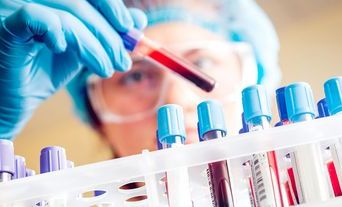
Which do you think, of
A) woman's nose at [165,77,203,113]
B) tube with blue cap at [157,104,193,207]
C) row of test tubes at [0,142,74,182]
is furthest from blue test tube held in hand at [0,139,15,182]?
woman's nose at [165,77,203,113]

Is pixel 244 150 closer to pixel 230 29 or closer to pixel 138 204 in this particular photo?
pixel 138 204

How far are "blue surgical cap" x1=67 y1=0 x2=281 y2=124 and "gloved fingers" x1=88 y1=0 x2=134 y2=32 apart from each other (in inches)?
4.0

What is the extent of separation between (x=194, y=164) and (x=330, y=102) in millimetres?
146

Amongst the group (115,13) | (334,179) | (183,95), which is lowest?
(334,179)

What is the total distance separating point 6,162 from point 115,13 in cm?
38

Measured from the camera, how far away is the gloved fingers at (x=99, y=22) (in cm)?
93

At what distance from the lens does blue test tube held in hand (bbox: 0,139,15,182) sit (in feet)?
2.04

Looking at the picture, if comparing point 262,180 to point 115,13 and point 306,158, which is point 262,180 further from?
point 115,13

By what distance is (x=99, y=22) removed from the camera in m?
0.93

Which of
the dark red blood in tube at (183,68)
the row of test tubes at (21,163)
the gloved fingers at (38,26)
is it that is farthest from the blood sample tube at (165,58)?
the row of test tubes at (21,163)

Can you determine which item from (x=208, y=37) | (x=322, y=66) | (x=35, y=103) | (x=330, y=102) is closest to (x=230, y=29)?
(x=208, y=37)

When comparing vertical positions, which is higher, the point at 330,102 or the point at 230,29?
the point at 230,29

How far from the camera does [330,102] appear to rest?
601mm

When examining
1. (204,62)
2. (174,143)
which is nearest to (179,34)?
(204,62)
